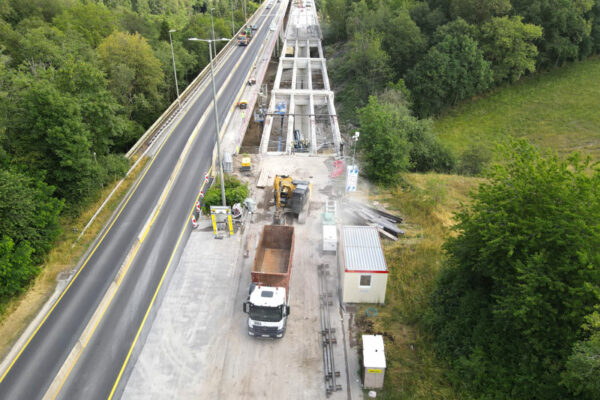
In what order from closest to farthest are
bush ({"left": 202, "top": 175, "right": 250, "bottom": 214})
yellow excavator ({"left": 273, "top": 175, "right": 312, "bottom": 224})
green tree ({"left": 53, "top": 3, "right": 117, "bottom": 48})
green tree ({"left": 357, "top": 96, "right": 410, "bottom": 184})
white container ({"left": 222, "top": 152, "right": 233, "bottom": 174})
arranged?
1. yellow excavator ({"left": 273, "top": 175, "right": 312, "bottom": 224})
2. bush ({"left": 202, "top": 175, "right": 250, "bottom": 214})
3. green tree ({"left": 357, "top": 96, "right": 410, "bottom": 184})
4. white container ({"left": 222, "top": 152, "right": 233, "bottom": 174})
5. green tree ({"left": 53, "top": 3, "right": 117, "bottom": 48})

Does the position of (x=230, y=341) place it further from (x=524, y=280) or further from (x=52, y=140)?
(x=52, y=140)

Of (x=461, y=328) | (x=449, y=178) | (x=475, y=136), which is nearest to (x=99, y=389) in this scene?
(x=461, y=328)

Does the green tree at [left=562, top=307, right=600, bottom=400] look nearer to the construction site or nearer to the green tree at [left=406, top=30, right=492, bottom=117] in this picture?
the construction site

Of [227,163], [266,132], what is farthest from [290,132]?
[227,163]

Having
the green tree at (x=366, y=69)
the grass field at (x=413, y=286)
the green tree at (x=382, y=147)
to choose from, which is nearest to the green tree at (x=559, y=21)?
the green tree at (x=366, y=69)

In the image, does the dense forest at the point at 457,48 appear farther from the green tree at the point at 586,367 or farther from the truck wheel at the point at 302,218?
the green tree at the point at 586,367

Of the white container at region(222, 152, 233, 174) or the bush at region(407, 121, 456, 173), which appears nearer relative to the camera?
the white container at region(222, 152, 233, 174)

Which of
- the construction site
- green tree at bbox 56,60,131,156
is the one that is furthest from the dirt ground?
green tree at bbox 56,60,131,156
